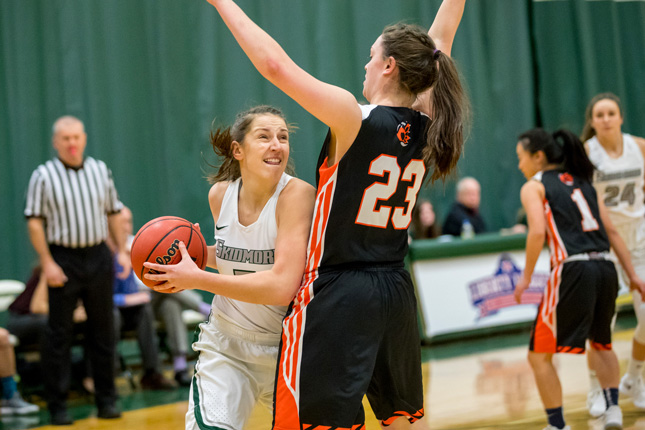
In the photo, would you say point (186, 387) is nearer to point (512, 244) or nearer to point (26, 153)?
point (26, 153)

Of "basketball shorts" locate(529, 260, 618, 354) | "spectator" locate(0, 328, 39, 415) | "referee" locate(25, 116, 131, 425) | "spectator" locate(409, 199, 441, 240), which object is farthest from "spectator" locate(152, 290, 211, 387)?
"basketball shorts" locate(529, 260, 618, 354)

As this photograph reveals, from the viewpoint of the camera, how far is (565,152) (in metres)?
4.96

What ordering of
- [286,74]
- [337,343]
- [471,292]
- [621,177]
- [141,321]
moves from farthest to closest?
[471,292] → [141,321] → [621,177] → [337,343] → [286,74]

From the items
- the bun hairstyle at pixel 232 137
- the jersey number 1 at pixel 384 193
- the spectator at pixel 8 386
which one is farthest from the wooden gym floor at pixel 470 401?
the jersey number 1 at pixel 384 193

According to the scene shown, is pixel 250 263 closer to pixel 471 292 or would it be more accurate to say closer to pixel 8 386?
pixel 8 386

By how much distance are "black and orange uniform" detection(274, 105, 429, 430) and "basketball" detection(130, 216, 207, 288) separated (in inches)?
19.0

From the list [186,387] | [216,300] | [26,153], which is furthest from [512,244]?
[216,300]

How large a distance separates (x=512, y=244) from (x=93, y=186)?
17.1ft

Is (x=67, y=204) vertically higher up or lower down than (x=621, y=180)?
higher up

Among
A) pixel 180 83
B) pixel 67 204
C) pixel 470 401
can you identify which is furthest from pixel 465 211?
pixel 67 204

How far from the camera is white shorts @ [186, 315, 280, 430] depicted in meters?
2.93

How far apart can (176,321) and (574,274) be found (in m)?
→ 4.39

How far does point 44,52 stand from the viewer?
28.2 ft

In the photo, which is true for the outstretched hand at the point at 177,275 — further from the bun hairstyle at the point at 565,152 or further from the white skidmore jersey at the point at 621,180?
the white skidmore jersey at the point at 621,180
